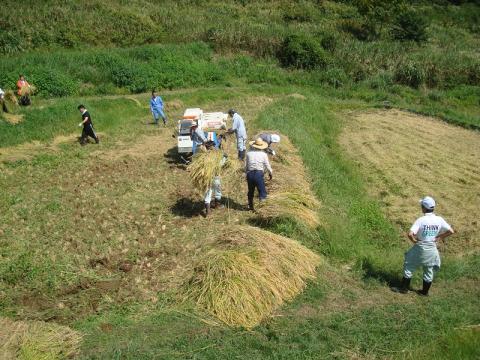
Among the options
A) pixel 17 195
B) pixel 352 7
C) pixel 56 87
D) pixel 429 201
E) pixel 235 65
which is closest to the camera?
pixel 429 201

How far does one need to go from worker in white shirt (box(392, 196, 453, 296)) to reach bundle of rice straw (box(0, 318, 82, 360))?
4751mm

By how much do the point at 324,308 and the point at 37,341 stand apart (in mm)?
3724

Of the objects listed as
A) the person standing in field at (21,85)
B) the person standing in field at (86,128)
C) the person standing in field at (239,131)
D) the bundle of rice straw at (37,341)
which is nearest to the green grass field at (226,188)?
the bundle of rice straw at (37,341)

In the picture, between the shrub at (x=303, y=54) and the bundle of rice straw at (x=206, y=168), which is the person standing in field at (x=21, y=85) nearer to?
the bundle of rice straw at (x=206, y=168)

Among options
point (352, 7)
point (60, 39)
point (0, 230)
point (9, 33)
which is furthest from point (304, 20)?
point (0, 230)

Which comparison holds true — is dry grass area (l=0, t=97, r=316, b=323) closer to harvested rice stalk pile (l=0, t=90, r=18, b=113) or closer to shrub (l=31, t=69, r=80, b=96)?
harvested rice stalk pile (l=0, t=90, r=18, b=113)

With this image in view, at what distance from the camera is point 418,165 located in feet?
46.4

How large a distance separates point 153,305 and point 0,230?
4.27 m

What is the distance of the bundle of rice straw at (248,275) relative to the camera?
22.0 feet

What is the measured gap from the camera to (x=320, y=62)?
2392cm

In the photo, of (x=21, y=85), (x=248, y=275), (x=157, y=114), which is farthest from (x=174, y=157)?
(x=21, y=85)

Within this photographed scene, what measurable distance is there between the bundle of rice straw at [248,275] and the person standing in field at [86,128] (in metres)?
7.99

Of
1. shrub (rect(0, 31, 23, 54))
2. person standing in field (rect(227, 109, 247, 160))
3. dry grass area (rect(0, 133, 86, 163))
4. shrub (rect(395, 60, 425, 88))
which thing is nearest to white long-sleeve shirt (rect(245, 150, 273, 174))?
person standing in field (rect(227, 109, 247, 160))

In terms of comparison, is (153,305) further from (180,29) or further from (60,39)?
(180,29)
